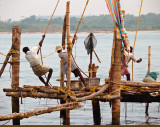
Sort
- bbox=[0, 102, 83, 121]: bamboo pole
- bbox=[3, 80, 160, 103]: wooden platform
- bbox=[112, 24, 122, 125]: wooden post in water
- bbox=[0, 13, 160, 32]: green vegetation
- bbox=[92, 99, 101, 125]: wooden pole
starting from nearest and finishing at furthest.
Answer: bbox=[0, 102, 83, 121]: bamboo pole < bbox=[112, 24, 122, 125]: wooden post in water < bbox=[3, 80, 160, 103]: wooden platform < bbox=[92, 99, 101, 125]: wooden pole < bbox=[0, 13, 160, 32]: green vegetation

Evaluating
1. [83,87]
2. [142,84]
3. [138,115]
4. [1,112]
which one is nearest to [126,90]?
[142,84]

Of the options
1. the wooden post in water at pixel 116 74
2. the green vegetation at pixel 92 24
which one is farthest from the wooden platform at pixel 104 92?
the green vegetation at pixel 92 24

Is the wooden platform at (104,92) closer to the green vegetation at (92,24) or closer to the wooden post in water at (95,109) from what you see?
the wooden post in water at (95,109)

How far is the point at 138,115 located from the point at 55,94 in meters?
6.77

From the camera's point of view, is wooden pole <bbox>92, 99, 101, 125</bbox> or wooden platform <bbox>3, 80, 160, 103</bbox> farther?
wooden pole <bbox>92, 99, 101, 125</bbox>

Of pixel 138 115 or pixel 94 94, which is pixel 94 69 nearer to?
pixel 94 94

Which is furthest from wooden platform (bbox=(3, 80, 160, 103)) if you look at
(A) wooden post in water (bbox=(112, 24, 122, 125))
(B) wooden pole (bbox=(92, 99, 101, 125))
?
(B) wooden pole (bbox=(92, 99, 101, 125))

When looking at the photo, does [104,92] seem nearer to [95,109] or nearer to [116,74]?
[116,74]

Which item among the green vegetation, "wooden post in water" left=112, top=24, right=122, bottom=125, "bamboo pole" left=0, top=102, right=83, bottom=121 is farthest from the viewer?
the green vegetation

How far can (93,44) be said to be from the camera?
1520cm

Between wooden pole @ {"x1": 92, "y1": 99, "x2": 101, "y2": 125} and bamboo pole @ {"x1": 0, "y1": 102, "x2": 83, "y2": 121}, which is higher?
bamboo pole @ {"x1": 0, "y1": 102, "x2": 83, "y2": 121}

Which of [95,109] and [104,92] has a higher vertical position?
[104,92]

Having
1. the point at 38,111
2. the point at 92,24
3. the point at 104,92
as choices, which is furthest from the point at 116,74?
the point at 92,24

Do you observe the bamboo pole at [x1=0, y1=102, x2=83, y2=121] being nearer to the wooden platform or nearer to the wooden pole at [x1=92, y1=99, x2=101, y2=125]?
the wooden platform
